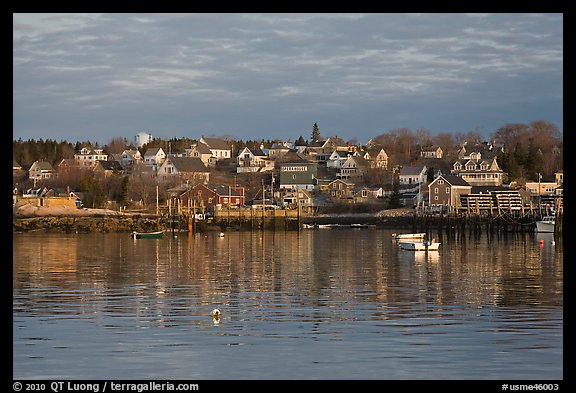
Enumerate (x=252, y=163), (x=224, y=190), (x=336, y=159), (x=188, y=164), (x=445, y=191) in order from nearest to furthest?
(x=445, y=191) < (x=224, y=190) < (x=188, y=164) < (x=252, y=163) < (x=336, y=159)

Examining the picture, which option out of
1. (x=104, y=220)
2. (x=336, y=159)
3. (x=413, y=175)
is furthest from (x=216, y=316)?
(x=336, y=159)

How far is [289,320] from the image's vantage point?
25922mm

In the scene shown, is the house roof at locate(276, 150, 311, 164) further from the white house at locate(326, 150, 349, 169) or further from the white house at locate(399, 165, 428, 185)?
the white house at locate(399, 165, 428, 185)

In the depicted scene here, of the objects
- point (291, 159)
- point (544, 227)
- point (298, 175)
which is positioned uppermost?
point (291, 159)

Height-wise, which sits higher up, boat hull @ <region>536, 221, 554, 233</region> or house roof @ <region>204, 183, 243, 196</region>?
house roof @ <region>204, 183, 243, 196</region>

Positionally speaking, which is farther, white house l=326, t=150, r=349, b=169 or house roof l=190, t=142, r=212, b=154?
house roof l=190, t=142, r=212, b=154

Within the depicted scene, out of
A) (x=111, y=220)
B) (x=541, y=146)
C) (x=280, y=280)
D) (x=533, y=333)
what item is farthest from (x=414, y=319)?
(x=541, y=146)

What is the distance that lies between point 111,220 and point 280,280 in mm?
68288

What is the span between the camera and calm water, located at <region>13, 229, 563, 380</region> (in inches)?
757

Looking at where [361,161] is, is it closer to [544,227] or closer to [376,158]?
[376,158]

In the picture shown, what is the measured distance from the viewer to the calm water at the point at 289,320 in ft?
63.1

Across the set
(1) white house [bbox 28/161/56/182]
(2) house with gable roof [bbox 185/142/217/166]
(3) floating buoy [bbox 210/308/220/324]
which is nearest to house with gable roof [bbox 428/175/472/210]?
(2) house with gable roof [bbox 185/142/217/166]

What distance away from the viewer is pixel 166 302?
30.5m
